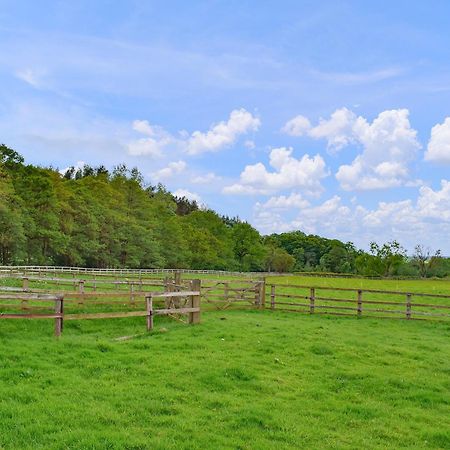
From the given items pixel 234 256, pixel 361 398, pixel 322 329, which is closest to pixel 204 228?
pixel 234 256

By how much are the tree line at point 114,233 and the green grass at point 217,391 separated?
38091mm

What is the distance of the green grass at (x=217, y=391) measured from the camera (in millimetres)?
6422

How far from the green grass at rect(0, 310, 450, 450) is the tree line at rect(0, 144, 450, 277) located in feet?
125

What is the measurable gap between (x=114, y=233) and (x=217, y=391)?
196ft

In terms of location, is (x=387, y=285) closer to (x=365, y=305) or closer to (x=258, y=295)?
(x=365, y=305)

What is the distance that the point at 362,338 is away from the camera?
14039mm

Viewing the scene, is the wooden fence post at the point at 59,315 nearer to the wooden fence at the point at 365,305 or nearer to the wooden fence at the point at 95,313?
Answer: the wooden fence at the point at 95,313

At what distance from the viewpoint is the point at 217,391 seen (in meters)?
8.19

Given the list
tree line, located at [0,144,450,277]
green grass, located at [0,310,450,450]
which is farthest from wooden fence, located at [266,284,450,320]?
tree line, located at [0,144,450,277]

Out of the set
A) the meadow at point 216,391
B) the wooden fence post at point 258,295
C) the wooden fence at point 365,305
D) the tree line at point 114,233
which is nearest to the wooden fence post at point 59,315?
the meadow at point 216,391

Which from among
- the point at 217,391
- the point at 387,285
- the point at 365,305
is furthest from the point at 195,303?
the point at 387,285

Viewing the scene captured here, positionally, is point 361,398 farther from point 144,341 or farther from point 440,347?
point 440,347

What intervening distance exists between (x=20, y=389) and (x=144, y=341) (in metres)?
3.93

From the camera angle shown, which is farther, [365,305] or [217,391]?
[365,305]
